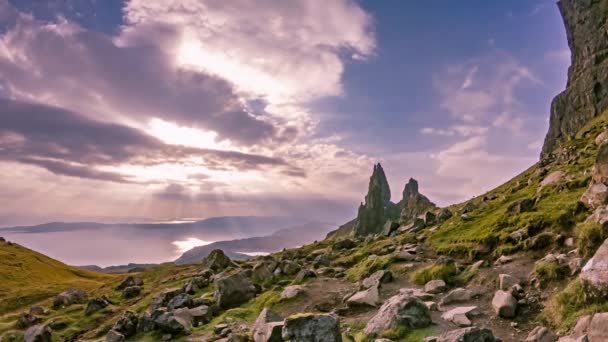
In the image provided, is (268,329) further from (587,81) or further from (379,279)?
(587,81)

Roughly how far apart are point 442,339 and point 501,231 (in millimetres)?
16318

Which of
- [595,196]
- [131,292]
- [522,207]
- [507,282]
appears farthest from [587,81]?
[507,282]

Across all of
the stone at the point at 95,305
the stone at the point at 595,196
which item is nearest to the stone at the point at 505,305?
the stone at the point at 595,196

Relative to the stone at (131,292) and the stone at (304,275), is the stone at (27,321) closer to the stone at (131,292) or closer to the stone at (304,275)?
the stone at (131,292)

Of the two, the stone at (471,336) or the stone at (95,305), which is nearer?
the stone at (471,336)

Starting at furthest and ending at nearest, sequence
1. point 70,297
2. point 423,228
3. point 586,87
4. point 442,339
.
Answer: point 586,87 < point 70,297 < point 423,228 < point 442,339

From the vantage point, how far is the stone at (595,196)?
23219 millimetres

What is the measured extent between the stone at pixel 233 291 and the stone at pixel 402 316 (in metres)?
17.4

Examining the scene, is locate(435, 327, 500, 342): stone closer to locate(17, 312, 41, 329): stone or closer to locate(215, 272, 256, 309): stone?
locate(215, 272, 256, 309): stone

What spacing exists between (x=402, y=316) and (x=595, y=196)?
1489 centimetres

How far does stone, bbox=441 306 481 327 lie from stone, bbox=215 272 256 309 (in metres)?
19.8

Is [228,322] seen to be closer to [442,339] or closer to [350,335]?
[350,335]

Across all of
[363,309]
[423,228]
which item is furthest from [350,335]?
[423,228]

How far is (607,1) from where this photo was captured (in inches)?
7234
